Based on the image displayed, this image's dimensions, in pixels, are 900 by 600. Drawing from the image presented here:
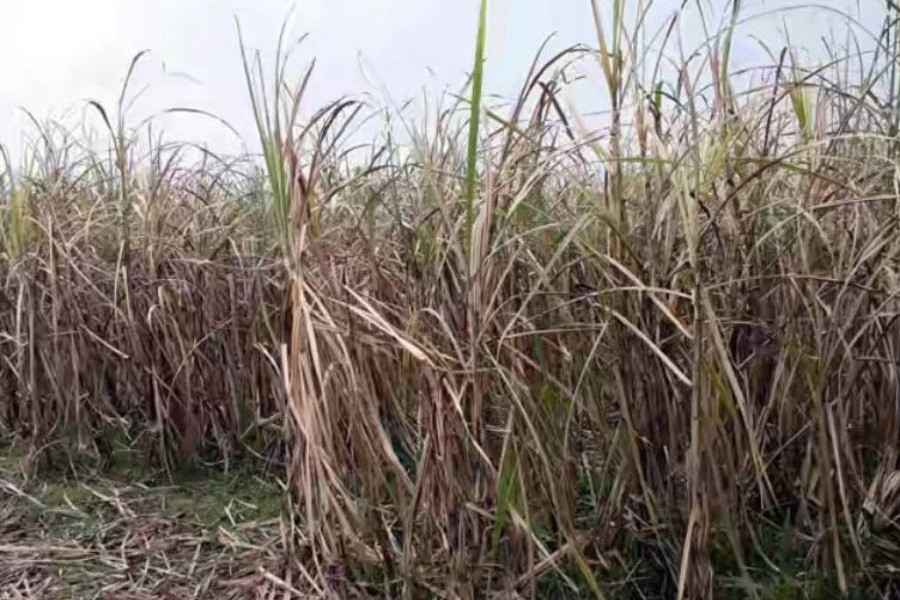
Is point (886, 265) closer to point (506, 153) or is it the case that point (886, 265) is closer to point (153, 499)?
point (506, 153)

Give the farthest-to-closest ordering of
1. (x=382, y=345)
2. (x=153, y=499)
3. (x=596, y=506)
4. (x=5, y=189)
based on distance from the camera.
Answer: (x=5, y=189) < (x=153, y=499) < (x=382, y=345) < (x=596, y=506)

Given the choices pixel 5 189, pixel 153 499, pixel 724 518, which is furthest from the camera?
pixel 5 189

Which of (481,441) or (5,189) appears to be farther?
(5,189)

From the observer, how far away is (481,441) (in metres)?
1.02

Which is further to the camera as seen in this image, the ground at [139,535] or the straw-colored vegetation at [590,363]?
the ground at [139,535]

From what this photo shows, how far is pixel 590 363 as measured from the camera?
3.42ft

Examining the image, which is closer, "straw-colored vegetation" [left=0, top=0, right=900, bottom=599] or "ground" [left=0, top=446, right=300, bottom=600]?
"straw-colored vegetation" [left=0, top=0, right=900, bottom=599]

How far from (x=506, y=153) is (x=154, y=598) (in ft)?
2.57

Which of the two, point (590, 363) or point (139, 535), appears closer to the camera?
point (590, 363)

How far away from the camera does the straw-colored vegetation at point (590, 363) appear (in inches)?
38.6

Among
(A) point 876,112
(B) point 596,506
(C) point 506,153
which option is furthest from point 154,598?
(A) point 876,112

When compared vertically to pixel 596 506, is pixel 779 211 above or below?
above

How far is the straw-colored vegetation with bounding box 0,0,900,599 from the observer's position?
98 cm

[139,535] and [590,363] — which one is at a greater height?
[590,363]
